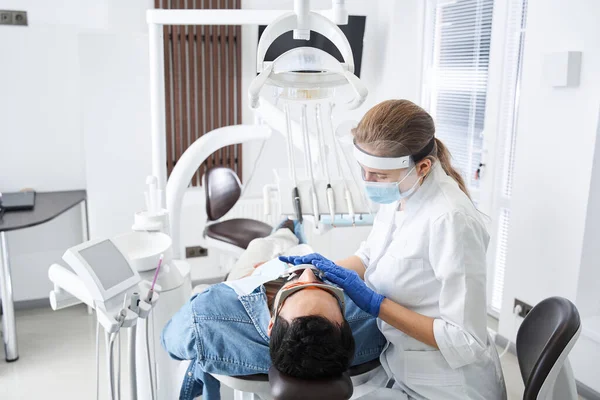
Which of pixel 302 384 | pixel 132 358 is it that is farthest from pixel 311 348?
pixel 132 358

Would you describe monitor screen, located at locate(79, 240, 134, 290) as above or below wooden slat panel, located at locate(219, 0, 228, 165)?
below

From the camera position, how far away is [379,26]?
3.73 m

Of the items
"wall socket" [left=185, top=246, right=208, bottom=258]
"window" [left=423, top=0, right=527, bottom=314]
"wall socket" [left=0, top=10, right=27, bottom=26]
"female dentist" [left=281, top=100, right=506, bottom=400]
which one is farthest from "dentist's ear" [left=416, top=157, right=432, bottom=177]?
"wall socket" [left=0, top=10, right=27, bottom=26]

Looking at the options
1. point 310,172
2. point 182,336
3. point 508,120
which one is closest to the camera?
point 182,336

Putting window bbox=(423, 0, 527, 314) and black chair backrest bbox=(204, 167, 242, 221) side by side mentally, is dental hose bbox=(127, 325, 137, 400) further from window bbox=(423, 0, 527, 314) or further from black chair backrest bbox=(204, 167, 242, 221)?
window bbox=(423, 0, 527, 314)

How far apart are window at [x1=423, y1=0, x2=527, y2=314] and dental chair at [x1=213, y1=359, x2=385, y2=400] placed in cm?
162

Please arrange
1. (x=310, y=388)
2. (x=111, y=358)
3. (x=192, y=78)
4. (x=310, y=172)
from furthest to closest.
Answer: (x=192, y=78), (x=310, y=172), (x=111, y=358), (x=310, y=388)

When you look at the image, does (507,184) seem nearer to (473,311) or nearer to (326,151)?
(326,151)

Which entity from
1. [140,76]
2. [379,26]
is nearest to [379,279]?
[140,76]

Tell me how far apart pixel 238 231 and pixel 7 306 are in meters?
1.19

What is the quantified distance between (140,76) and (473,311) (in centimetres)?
241

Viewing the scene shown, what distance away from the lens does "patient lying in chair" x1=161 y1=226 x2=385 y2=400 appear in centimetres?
116

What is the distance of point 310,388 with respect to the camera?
1.09 m

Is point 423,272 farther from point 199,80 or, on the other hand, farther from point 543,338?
point 199,80
